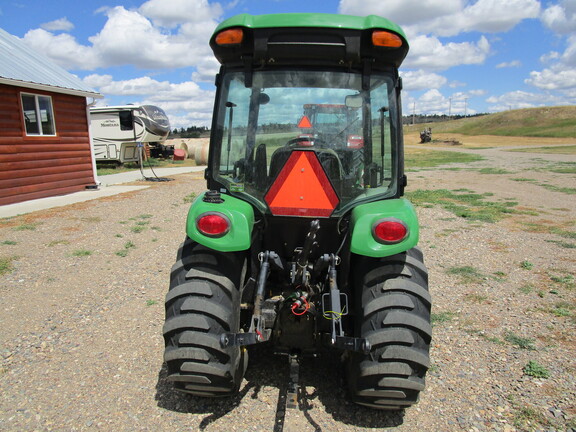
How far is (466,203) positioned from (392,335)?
32.6 ft

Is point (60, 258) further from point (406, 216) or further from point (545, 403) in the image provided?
point (545, 403)

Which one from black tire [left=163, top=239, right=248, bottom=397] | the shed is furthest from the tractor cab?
the shed

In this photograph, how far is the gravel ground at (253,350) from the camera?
2.84m

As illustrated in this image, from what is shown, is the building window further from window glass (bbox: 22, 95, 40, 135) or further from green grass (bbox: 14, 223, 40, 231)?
green grass (bbox: 14, 223, 40, 231)

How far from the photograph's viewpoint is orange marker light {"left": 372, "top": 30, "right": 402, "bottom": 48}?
2748mm

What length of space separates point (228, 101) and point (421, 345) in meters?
2.15

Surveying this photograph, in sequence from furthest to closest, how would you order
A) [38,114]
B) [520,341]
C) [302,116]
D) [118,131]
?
[118,131]
[38,114]
[520,341]
[302,116]

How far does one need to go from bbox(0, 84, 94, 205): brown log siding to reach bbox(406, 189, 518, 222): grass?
1004 centimetres

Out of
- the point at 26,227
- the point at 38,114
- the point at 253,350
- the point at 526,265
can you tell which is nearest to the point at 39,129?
the point at 38,114

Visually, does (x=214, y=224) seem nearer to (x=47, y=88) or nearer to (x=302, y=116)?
(x=302, y=116)

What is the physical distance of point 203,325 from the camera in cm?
263

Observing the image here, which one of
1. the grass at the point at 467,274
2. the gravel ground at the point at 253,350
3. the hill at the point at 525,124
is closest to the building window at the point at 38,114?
the gravel ground at the point at 253,350

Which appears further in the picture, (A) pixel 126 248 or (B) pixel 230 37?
(A) pixel 126 248

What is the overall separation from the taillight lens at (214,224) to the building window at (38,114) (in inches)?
431
